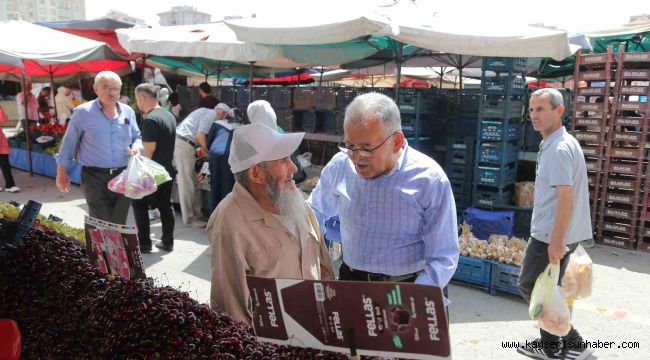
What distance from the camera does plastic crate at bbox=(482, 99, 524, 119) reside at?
609 cm

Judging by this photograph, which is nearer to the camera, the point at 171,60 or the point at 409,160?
the point at 409,160

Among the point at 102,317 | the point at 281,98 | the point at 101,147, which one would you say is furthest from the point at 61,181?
the point at 281,98

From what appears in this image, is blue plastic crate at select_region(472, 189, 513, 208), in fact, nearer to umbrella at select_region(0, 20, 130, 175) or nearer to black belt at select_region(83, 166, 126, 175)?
black belt at select_region(83, 166, 126, 175)

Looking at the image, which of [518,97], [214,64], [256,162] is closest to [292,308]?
[256,162]

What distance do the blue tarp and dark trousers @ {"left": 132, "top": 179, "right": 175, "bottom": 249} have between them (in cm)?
426

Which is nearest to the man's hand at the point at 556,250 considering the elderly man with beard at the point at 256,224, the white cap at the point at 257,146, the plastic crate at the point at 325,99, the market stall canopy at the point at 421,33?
the elderly man with beard at the point at 256,224

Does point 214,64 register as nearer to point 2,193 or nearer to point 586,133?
point 2,193

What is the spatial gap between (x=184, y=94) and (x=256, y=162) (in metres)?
8.92

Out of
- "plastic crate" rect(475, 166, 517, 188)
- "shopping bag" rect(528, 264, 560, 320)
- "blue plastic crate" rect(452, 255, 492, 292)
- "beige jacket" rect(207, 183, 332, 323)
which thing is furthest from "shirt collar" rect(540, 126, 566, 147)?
"plastic crate" rect(475, 166, 517, 188)

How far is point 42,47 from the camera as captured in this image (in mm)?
8266

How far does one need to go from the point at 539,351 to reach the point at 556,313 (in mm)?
571

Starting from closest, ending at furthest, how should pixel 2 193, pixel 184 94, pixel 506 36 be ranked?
1. pixel 506 36
2. pixel 2 193
3. pixel 184 94

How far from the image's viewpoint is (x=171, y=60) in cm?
1052

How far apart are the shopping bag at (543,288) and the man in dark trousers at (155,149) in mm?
4102
